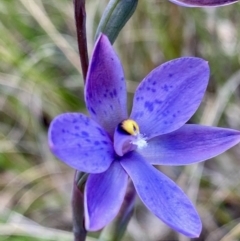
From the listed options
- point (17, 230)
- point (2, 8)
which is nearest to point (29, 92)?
point (2, 8)

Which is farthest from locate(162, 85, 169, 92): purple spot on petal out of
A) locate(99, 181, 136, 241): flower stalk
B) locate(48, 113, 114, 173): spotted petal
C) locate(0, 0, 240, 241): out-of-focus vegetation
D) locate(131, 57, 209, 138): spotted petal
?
locate(0, 0, 240, 241): out-of-focus vegetation

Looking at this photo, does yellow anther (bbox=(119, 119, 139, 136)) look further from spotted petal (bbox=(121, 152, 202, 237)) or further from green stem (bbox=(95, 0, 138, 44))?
green stem (bbox=(95, 0, 138, 44))

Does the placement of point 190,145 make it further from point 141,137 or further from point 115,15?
point 115,15

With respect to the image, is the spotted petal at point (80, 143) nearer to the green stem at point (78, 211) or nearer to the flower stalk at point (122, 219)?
the green stem at point (78, 211)

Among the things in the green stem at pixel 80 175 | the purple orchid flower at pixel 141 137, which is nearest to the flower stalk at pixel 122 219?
the green stem at pixel 80 175

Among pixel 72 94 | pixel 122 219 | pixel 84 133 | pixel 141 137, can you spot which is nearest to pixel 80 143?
pixel 84 133

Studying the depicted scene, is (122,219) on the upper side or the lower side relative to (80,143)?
lower

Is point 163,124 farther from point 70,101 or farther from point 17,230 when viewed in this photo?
point 70,101
